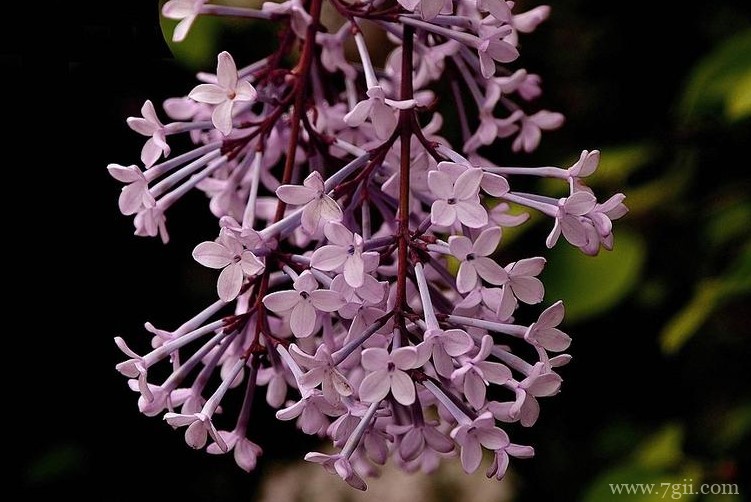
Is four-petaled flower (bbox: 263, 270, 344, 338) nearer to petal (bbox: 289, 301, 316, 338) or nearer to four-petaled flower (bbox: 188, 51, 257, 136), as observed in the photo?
petal (bbox: 289, 301, 316, 338)

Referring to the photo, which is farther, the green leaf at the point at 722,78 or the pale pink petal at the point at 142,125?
the green leaf at the point at 722,78

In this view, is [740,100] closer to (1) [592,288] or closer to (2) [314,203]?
A: (1) [592,288]

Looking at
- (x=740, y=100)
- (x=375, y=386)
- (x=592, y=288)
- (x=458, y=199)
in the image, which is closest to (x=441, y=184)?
(x=458, y=199)

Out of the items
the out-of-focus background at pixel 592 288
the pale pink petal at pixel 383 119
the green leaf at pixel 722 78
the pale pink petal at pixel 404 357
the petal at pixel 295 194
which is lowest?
the out-of-focus background at pixel 592 288

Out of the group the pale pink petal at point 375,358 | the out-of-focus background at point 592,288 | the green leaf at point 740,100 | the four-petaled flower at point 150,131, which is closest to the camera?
the pale pink petal at point 375,358

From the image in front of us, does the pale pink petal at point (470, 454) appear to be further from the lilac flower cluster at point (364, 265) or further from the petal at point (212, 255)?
the petal at point (212, 255)

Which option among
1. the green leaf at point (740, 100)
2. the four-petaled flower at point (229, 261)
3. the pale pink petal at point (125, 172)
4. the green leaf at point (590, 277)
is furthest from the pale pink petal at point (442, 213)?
the green leaf at point (590, 277)

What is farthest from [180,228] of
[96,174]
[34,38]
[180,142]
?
[34,38]
